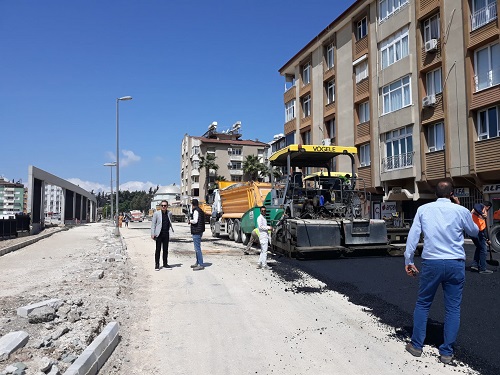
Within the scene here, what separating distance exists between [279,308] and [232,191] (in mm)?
13541

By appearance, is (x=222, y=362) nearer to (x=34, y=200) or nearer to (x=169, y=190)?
(x=34, y=200)

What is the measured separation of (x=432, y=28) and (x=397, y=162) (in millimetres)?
7358

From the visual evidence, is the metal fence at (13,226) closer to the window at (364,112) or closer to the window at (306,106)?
the window at (364,112)

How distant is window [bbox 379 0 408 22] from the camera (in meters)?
24.3

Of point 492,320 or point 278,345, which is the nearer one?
point 278,345

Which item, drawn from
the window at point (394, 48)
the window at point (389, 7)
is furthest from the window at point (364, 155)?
the window at point (389, 7)

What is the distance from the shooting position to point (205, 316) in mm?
6234

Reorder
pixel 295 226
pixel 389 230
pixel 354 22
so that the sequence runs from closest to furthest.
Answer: pixel 295 226
pixel 389 230
pixel 354 22

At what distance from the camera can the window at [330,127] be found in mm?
31438

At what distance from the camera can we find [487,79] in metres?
19.1

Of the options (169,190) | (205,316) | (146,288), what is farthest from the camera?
(169,190)

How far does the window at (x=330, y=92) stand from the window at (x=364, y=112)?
10.9ft

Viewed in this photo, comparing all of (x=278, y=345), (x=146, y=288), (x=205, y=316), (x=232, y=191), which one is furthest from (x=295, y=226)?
(x=232, y=191)

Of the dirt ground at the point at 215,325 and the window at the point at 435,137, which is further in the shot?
the window at the point at 435,137
